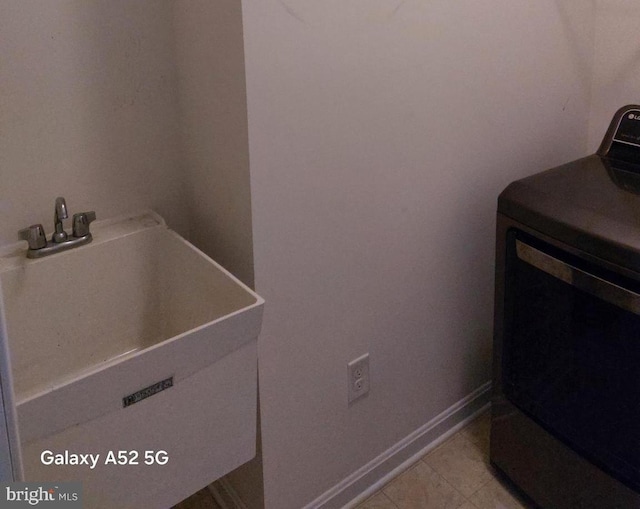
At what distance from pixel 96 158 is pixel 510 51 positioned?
38.0 inches

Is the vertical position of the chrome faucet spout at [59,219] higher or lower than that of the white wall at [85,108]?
lower

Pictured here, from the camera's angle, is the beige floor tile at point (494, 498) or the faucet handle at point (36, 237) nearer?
the faucet handle at point (36, 237)

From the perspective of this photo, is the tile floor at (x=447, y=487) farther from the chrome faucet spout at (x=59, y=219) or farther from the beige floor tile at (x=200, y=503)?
the chrome faucet spout at (x=59, y=219)

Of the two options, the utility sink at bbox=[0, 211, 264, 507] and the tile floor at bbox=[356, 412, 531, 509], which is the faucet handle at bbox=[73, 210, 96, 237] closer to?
the utility sink at bbox=[0, 211, 264, 507]

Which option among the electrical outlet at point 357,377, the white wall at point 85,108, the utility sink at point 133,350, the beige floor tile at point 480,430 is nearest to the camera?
the utility sink at point 133,350

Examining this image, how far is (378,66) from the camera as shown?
1262mm

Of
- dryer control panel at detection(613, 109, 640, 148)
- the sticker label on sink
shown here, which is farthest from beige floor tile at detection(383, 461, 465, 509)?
dryer control panel at detection(613, 109, 640, 148)

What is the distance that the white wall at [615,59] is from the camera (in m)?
1.65

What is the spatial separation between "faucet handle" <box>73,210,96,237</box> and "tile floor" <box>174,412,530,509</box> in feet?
2.37

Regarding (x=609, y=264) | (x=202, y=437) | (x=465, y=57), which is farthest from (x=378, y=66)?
(x=202, y=437)

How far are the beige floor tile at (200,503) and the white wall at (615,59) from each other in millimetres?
1415

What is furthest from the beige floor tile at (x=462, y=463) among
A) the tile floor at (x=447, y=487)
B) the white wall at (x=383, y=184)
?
the white wall at (x=383, y=184)

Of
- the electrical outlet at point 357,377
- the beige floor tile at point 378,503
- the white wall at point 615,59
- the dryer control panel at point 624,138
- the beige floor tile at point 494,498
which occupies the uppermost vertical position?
the white wall at point 615,59

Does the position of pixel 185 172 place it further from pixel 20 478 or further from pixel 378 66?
pixel 20 478
